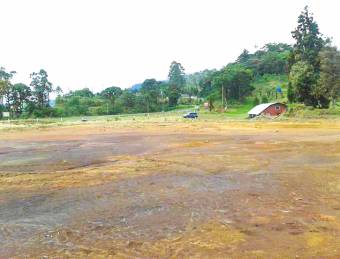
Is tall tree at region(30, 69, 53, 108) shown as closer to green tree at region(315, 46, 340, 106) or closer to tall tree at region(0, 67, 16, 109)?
tall tree at region(0, 67, 16, 109)

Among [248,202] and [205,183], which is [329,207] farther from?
[205,183]

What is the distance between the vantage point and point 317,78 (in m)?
57.9

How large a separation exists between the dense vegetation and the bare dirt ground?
131 feet

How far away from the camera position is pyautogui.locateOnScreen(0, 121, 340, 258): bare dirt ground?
26.0 feet

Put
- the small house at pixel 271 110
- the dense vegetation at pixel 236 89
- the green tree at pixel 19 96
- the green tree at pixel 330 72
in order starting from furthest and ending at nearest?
the green tree at pixel 19 96 < the small house at pixel 271 110 < the dense vegetation at pixel 236 89 < the green tree at pixel 330 72

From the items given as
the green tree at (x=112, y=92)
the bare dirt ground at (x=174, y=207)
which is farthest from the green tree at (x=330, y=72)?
the green tree at (x=112, y=92)

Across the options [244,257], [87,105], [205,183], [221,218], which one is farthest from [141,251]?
[87,105]

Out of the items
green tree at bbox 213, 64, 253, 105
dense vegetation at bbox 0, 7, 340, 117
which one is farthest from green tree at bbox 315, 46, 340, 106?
green tree at bbox 213, 64, 253, 105

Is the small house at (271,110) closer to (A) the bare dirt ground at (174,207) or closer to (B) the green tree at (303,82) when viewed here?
(B) the green tree at (303,82)

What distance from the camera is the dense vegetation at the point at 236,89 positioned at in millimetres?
58156

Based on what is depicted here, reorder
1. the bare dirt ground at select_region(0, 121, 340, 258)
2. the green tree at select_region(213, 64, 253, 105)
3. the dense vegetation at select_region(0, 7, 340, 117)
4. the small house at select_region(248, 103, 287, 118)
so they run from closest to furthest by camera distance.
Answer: the bare dirt ground at select_region(0, 121, 340, 258) → the dense vegetation at select_region(0, 7, 340, 117) → the small house at select_region(248, 103, 287, 118) → the green tree at select_region(213, 64, 253, 105)

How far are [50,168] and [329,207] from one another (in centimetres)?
1238

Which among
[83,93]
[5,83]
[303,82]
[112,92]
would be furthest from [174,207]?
[83,93]

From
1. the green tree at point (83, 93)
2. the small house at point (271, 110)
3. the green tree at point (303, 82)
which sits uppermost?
the green tree at point (83, 93)
